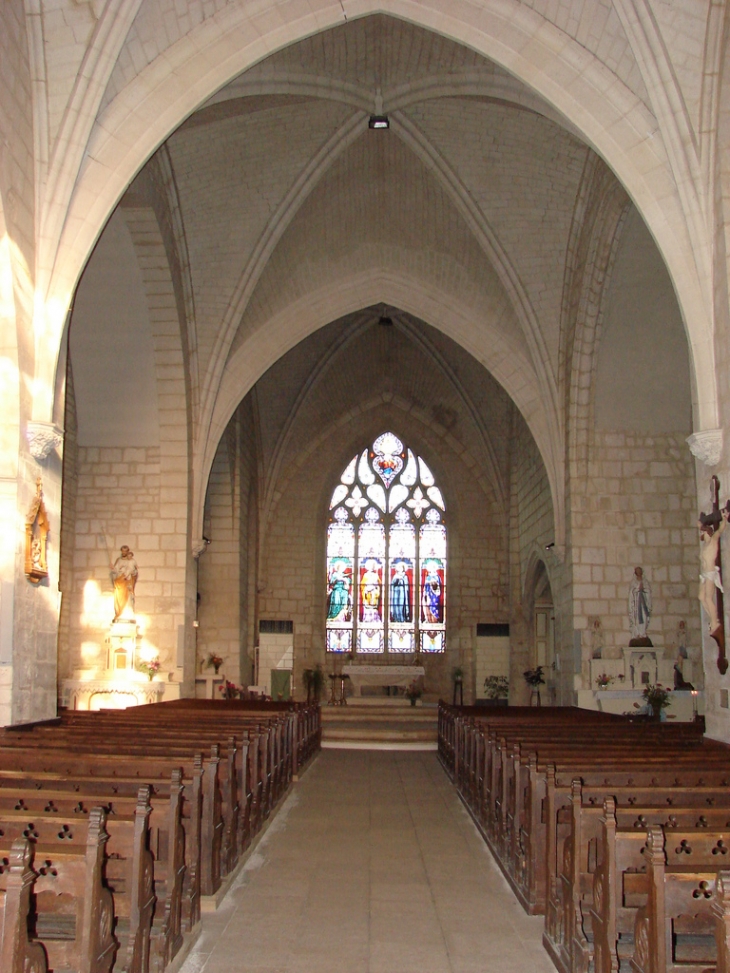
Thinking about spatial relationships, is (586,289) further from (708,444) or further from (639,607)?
(708,444)

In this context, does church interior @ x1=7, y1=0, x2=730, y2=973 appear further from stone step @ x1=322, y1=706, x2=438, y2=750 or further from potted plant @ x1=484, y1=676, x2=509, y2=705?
stone step @ x1=322, y1=706, x2=438, y2=750

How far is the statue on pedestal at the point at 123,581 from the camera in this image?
1543cm

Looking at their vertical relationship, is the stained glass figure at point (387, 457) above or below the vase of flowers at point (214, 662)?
above

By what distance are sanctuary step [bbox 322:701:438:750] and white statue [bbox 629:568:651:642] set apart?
13.5 ft

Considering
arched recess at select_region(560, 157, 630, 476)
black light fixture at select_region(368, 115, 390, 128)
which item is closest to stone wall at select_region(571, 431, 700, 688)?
arched recess at select_region(560, 157, 630, 476)

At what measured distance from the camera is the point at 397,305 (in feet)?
58.9

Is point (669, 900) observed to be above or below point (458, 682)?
above

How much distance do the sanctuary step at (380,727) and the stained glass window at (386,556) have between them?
3.78 m

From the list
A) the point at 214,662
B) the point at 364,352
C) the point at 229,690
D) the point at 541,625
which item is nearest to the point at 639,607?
the point at 541,625

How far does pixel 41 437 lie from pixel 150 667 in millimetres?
7164

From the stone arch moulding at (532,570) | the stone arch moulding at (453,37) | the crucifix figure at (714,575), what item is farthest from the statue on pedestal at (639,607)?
the stone arch moulding at (453,37)

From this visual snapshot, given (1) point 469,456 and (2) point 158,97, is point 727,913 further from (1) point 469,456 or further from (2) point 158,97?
(1) point 469,456

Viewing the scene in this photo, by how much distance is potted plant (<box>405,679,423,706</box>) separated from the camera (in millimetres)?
21216

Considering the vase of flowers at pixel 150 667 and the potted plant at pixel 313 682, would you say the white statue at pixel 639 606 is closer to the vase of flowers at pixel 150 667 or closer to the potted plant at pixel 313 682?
the vase of flowers at pixel 150 667
